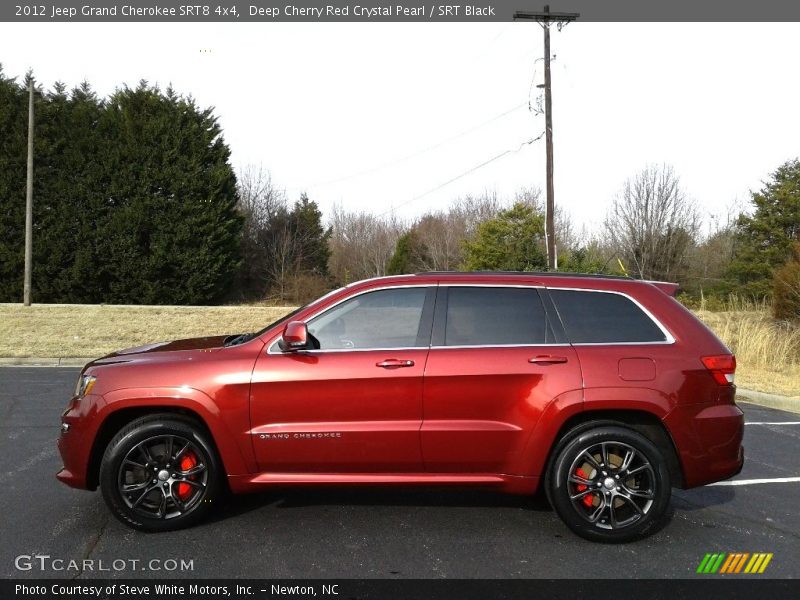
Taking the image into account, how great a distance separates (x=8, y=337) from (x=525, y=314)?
16910 millimetres

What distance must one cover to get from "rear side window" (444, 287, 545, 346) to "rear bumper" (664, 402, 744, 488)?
1042 mm

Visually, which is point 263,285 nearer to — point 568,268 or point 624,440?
point 568,268

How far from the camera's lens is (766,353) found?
543 inches

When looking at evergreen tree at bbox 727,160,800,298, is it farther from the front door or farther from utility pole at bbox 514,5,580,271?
the front door

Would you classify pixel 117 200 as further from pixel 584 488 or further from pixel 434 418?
pixel 584 488

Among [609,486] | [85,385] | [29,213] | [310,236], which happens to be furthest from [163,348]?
[310,236]

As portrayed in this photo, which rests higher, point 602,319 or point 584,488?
point 602,319

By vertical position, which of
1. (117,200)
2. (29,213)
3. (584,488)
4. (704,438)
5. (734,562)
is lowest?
(734,562)

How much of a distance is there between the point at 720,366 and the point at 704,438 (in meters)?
0.49

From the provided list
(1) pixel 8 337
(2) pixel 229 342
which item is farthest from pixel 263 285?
(2) pixel 229 342

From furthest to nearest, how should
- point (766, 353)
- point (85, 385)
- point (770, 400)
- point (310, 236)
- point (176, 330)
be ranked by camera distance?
1. point (310, 236)
2. point (176, 330)
3. point (766, 353)
4. point (770, 400)
5. point (85, 385)

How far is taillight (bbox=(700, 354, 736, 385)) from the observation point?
14.1 feet

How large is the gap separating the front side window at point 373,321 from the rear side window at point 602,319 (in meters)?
1.00

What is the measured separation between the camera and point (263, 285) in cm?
3200
